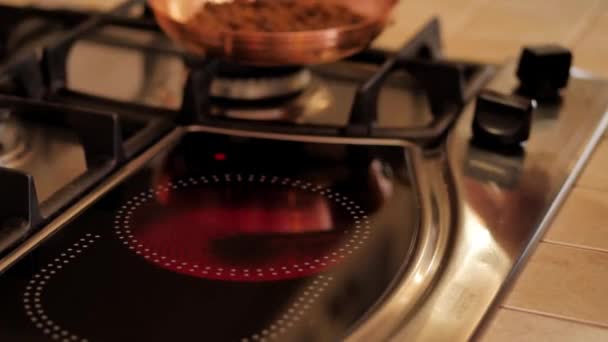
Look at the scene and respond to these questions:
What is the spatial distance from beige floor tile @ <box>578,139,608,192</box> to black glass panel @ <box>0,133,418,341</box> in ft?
0.50

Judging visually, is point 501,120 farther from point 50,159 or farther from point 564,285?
point 50,159

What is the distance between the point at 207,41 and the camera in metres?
0.77

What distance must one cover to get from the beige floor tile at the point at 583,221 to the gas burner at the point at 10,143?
455 millimetres

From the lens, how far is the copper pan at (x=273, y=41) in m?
0.75

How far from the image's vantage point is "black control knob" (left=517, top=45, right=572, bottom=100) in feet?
2.72

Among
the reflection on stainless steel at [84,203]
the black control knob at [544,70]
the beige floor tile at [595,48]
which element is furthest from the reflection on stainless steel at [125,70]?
the beige floor tile at [595,48]

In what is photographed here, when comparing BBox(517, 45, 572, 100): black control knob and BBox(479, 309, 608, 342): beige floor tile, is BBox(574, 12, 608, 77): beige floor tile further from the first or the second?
BBox(479, 309, 608, 342): beige floor tile

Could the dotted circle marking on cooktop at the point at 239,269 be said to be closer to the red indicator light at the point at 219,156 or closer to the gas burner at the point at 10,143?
the red indicator light at the point at 219,156

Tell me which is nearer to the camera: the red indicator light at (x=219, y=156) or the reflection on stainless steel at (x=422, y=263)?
the reflection on stainless steel at (x=422, y=263)

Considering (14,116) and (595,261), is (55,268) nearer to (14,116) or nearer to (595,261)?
(14,116)

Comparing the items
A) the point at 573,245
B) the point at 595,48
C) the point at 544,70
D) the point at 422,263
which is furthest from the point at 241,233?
the point at 595,48

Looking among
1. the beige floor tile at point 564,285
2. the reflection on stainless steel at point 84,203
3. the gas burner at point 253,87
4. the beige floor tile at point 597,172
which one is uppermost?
the gas burner at point 253,87

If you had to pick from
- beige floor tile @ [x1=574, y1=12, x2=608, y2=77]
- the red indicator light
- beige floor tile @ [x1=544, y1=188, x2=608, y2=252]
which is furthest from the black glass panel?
beige floor tile @ [x1=574, y1=12, x2=608, y2=77]

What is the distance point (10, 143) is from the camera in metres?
0.75
